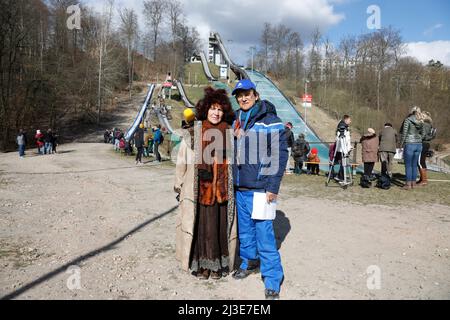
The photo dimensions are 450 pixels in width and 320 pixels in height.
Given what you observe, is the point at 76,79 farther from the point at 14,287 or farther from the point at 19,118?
the point at 14,287

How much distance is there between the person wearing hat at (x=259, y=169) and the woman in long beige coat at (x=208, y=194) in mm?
130

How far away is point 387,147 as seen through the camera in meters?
9.40

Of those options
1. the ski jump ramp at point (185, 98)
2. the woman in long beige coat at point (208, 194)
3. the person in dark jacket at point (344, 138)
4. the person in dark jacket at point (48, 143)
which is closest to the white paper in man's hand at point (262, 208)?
the woman in long beige coat at point (208, 194)

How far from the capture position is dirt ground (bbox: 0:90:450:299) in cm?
359

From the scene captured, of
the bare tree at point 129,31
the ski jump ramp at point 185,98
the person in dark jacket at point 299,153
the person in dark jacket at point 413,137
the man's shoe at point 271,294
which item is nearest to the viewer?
the man's shoe at point 271,294

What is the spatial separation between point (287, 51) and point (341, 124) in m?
59.9

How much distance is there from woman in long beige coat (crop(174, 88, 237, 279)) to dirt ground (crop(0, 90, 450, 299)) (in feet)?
0.91

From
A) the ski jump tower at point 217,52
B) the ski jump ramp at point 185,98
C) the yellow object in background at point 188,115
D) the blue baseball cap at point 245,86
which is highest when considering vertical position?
the ski jump tower at point 217,52

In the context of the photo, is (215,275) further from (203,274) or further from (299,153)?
(299,153)

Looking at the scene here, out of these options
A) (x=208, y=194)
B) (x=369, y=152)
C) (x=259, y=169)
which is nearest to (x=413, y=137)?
(x=369, y=152)

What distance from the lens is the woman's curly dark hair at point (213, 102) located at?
3.72 metres

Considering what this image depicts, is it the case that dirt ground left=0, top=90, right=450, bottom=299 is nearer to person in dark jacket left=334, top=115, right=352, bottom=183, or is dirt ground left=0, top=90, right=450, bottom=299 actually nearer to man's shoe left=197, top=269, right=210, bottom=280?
man's shoe left=197, top=269, right=210, bottom=280

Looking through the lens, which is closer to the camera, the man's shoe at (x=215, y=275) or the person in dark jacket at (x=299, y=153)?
the man's shoe at (x=215, y=275)

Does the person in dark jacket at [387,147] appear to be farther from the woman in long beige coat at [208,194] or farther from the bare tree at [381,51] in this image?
the bare tree at [381,51]
